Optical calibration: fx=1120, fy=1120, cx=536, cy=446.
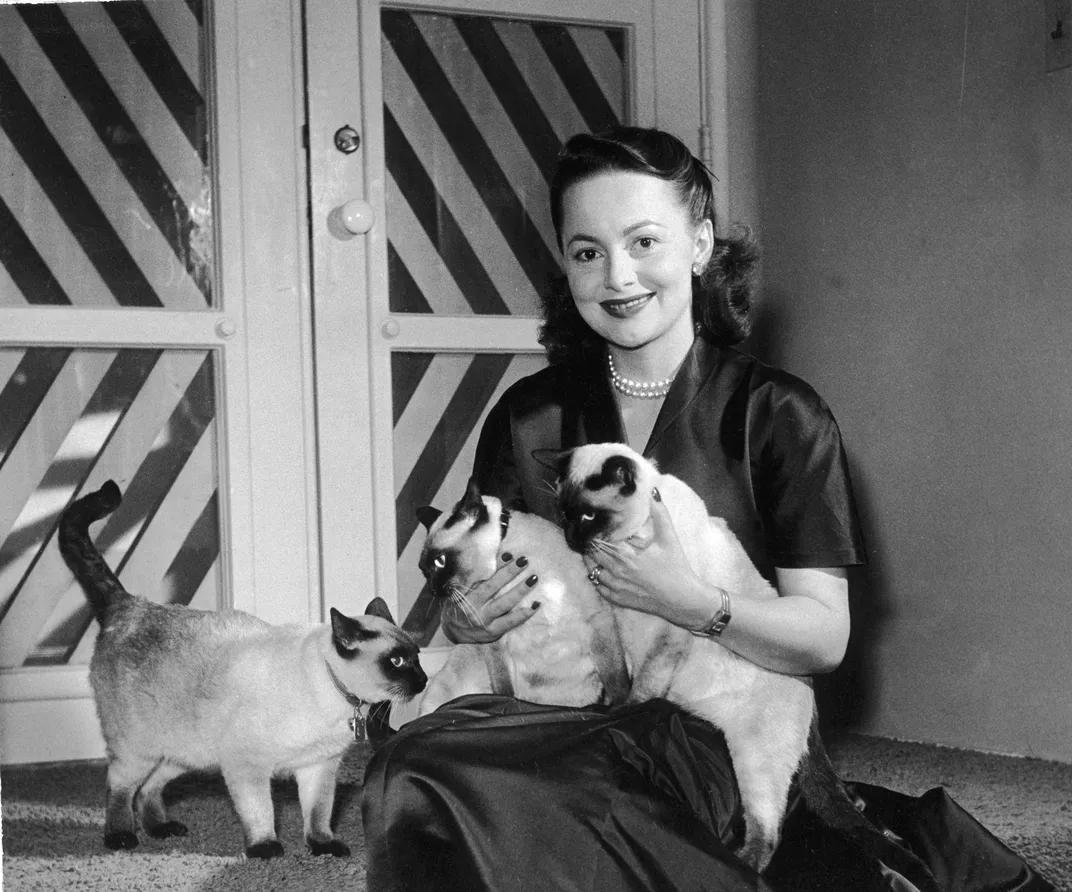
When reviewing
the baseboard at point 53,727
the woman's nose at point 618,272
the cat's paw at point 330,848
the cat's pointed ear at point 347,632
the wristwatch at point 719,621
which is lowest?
the cat's paw at point 330,848

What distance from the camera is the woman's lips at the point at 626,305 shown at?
1146 mm

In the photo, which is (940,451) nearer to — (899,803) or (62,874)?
(899,803)

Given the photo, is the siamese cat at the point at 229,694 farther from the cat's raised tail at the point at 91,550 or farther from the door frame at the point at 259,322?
the door frame at the point at 259,322

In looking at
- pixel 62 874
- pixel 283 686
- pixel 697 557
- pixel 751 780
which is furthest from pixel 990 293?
pixel 62 874

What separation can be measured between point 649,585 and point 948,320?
0.64m

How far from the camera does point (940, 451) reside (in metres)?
1.47

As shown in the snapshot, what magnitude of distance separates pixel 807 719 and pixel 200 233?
985mm

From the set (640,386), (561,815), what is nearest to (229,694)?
(561,815)

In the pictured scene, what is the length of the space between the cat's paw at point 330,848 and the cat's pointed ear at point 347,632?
0.22m

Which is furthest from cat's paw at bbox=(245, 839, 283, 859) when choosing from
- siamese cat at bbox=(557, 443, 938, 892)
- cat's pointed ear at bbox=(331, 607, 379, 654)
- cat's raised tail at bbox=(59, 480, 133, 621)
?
siamese cat at bbox=(557, 443, 938, 892)

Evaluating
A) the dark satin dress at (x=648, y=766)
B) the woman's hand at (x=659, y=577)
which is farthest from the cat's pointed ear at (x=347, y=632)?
the woman's hand at (x=659, y=577)

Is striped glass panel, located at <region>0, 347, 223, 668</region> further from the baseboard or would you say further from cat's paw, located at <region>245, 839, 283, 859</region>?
cat's paw, located at <region>245, 839, 283, 859</region>

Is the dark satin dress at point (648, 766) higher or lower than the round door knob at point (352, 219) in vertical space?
lower

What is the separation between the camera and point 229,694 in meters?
1.26
